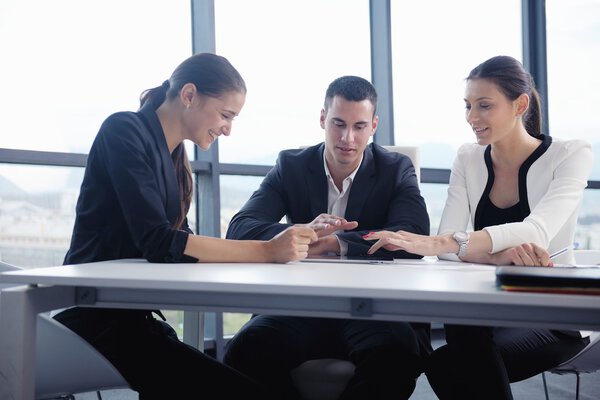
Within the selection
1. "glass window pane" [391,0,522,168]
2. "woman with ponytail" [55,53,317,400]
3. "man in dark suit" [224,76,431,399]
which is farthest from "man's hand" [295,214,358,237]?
"glass window pane" [391,0,522,168]

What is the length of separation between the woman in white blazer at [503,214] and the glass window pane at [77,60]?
80.1 inches

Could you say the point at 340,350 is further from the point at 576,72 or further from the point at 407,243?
the point at 576,72

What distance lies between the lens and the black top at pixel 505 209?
2.06 m

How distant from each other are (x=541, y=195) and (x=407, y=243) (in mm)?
598

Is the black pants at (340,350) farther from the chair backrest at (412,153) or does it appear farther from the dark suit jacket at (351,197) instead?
the chair backrest at (412,153)

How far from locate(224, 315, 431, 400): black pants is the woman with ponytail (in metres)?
0.19

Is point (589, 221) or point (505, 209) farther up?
point (505, 209)

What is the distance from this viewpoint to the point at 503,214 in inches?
82.7

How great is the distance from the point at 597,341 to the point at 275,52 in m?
2.78

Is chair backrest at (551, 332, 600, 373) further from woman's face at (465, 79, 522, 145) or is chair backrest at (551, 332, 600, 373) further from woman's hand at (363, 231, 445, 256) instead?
woman's face at (465, 79, 522, 145)

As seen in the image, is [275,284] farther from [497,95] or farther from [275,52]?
[275,52]

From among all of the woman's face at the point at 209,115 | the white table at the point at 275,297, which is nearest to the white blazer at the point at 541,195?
the white table at the point at 275,297

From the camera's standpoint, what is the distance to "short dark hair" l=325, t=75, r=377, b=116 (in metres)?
2.27

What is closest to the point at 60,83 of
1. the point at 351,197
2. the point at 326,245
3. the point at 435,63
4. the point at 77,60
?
the point at 77,60
